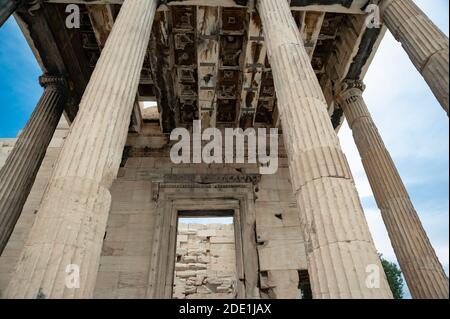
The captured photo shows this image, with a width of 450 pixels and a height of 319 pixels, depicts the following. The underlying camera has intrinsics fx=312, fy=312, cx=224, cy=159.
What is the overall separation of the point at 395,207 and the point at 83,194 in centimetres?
774

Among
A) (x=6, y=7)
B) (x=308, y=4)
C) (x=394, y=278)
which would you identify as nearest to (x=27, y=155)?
(x=6, y=7)

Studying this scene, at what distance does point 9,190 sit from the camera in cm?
810

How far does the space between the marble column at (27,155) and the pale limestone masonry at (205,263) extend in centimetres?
1001

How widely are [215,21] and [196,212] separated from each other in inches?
259

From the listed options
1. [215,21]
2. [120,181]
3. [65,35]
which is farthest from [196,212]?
[65,35]

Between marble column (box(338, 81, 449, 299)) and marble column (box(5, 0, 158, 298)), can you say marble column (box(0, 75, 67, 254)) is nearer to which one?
marble column (box(5, 0, 158, 298))

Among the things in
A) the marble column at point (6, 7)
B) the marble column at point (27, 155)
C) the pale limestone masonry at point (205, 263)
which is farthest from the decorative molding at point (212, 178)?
the marble column at point (6, 7)

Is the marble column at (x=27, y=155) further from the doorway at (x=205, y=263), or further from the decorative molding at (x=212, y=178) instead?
the doorway at (x=205, y=263)

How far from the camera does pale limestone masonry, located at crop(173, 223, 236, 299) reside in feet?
53.1

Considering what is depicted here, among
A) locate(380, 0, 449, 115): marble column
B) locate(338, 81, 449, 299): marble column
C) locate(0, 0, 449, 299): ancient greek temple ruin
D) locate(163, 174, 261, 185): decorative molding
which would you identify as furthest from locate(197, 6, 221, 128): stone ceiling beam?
locate(380, 0, 449, 115): marble column

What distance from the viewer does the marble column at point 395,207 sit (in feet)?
23.5

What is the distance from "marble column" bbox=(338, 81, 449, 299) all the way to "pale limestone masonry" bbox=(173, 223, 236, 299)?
939 cm

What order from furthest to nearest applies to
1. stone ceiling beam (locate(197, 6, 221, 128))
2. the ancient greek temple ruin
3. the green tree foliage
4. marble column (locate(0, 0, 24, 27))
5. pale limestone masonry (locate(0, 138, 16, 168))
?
the green tree foliage, pale limestone masonry (locate(0, 138, 16, 168)), stone ceiling beam (locate(197, 6, 221, 128)), marble column (locate(0, 0, 24, 27)), the ancient greek temple ruin

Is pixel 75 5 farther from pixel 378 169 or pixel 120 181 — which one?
pixel 378 169
